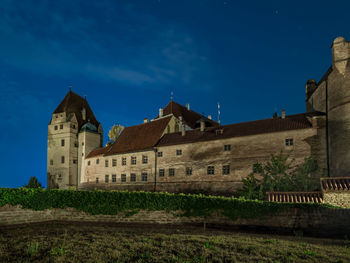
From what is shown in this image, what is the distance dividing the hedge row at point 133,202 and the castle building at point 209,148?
1463 centimetres

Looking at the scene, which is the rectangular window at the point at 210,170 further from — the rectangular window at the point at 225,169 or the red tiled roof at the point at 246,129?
the red tiled roof at the point at 246,129

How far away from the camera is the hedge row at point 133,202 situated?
Result: 18438 mm

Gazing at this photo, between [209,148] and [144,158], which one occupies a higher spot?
[209,148]

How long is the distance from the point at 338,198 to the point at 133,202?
13749 mm

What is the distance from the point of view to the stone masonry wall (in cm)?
1636

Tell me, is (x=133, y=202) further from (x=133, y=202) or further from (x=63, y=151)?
(x=63, y=151)

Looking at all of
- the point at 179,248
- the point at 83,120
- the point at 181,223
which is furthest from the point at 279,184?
the point at 83,120

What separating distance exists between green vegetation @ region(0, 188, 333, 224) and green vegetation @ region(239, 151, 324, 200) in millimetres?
12195

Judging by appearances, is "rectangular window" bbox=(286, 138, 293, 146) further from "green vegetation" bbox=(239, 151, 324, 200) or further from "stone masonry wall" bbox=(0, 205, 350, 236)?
"stone masonry wall" bbox=(0, 205, 350, 236)

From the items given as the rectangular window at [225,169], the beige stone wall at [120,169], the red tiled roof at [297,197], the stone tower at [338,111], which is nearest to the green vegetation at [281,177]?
the stone tower at [338,111]

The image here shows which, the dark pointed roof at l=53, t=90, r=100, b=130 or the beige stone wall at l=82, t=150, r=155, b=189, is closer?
the beige stone wall at l=82, t=150, r=155, b=189

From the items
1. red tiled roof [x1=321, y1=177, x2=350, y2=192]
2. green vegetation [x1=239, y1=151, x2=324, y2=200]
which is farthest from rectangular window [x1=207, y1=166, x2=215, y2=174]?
red tiled roof [x1=321, y1=177, x2=350, y2=192]

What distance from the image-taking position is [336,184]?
19594mm

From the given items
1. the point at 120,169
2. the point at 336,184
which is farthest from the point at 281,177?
the point at 120,169
